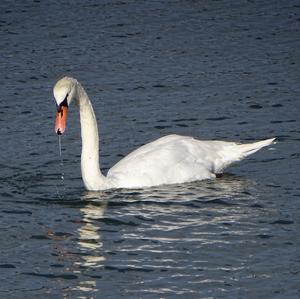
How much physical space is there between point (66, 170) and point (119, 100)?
10.1 feet

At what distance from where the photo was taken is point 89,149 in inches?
690

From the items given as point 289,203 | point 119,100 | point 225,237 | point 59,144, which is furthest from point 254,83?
point 225,237

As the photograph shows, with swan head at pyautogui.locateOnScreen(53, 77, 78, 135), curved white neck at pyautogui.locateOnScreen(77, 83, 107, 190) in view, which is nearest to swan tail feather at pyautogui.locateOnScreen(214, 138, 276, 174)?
curved white neck at pyautogui.locateOnScreen(77, 83, 107, 190)

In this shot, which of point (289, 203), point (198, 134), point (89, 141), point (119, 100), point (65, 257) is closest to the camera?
point (65, 257)

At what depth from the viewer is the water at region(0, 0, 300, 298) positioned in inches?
537

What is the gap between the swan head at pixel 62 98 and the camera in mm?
16266

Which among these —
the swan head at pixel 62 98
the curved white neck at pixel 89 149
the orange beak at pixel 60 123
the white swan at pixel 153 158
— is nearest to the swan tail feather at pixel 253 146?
the white swan at pixel 153 158

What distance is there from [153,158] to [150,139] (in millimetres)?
1911

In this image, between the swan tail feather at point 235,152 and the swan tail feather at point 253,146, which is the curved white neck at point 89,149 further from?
the swan tail feather at point 253,146

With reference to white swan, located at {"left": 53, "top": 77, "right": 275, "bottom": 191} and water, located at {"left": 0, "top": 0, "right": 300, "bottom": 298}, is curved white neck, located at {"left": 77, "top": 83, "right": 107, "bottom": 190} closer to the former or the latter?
white swan, located at {"left": 53, "top": 77, "right": 275, "bottom": 191}

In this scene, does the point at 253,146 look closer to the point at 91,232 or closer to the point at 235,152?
the point at 235,152

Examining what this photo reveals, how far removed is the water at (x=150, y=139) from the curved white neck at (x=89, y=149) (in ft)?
Result: 0.69

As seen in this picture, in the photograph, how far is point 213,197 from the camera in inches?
659

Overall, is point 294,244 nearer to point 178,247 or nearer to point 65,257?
point 178,247
